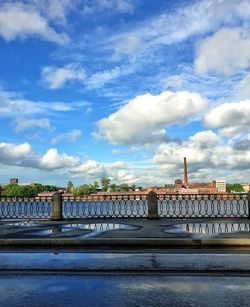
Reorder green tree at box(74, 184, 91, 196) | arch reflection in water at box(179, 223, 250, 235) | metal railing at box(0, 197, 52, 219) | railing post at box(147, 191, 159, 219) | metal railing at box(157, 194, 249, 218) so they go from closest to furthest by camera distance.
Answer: arch reflection in water at box(179, 223, 250, 235) → railing post at box(147, 191, 159, 219) → metal railing at box(157, 194, 249, 218) → metal railing at box(0, 197, 52, 219) → green tree at box(74, 184, 91, 196)

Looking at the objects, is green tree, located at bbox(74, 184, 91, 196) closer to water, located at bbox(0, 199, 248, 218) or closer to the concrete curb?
water, located at bbox(0, 199, 248, 218)

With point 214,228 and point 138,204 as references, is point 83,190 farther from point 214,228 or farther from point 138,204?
point 214,228

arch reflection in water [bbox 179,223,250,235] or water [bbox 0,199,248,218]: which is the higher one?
water [bbox 0,199,248,218]

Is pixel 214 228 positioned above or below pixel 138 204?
below


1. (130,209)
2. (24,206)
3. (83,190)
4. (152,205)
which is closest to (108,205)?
(130,209)

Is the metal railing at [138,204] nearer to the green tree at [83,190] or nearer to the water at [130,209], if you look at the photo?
the water at [130,209]

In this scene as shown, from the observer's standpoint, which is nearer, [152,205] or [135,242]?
[135,242]

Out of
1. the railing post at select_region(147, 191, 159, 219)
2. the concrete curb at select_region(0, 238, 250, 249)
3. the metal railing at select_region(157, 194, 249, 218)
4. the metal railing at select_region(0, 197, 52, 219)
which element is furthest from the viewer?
the metal railing at select_region(0, 197, 52, 219)

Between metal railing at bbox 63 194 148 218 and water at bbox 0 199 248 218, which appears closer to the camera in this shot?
metal railing at bbox 63 194 148 218

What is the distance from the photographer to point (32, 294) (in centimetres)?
668

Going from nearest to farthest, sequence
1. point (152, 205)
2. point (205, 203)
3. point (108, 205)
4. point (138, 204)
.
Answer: point (152, 205) → point (138, 204) → point (205, 203) → point (108, 205)

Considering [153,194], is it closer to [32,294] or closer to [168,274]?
[168,274]

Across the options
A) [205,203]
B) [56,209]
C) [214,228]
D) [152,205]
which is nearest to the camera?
[214,228]

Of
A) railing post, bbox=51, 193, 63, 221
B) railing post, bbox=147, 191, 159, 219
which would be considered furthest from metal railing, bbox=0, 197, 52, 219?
railing post, bbox=147, 191, 159, 219
